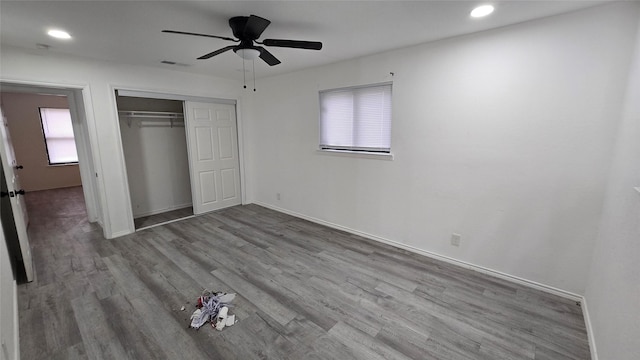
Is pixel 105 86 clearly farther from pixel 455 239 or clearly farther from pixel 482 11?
pixel 455 239

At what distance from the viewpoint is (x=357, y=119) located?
364 centimetres

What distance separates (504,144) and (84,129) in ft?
17.6

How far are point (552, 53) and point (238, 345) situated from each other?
340 cm

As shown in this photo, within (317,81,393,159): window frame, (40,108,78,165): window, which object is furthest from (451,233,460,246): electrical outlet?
(40,108,78,165): window

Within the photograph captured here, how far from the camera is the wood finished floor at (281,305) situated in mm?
1869

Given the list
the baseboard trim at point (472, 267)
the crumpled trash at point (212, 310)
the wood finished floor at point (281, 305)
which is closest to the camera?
the wood finished floor at point (281, 305)

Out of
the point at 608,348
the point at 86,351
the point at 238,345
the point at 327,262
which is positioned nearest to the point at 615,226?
the point at 608,348

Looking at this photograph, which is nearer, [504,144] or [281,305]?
[281,305]

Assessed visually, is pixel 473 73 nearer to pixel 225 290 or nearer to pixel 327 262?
pixel 327 262

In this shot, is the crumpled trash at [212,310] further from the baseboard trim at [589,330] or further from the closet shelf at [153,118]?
the closet shelf at [153,118]

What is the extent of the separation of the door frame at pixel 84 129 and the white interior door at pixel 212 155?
4.13 feet

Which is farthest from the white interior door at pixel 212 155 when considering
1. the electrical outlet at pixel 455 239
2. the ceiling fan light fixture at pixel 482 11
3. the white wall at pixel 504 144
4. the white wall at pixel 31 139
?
the white wall at pixel 31 139

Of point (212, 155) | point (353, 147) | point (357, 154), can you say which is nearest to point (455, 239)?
point (357, 154)

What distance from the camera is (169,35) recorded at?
2.56 metres
